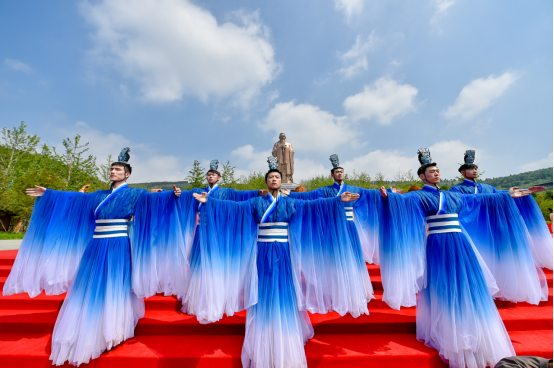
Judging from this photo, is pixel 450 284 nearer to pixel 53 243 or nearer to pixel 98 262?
pixel 98 262

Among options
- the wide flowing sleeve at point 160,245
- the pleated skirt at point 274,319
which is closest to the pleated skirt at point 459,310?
the pleated skirt at point 274,319

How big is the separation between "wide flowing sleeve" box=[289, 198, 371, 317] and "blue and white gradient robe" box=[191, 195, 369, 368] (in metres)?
0.01

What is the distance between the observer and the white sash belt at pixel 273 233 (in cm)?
305

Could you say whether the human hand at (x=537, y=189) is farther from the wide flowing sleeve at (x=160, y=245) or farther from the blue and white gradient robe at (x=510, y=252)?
the wide flowing sleeve at (x=160, y=245)

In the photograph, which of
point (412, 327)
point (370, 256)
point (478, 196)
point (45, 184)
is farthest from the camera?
point (45, 184)

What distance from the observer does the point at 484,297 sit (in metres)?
2.90

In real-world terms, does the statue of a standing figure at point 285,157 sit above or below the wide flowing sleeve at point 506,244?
above

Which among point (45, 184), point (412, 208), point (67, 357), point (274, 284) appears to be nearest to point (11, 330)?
point (67, 357)

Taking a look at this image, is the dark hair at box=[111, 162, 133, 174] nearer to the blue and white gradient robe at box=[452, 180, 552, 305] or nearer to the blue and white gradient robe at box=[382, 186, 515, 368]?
the blue and white gradient robe at box=[382, 186, 515, 368]

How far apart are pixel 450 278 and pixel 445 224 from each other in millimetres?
674

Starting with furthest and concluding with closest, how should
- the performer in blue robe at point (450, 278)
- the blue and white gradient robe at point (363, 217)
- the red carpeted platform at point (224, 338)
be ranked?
1. the blue and white gradient robe at point (363, 217)
2. the red carpeted platform at point (224, 338)
3. the performer in blue robe at point (450, 278)

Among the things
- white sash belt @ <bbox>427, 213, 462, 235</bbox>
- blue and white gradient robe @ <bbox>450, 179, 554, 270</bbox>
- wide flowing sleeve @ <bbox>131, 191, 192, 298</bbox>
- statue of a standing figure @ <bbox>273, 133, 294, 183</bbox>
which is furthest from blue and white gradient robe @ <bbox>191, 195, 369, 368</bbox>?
statue of a standing figure @ <bbox>273, 133, 294, 183</bbox>

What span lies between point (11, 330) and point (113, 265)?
2106mm

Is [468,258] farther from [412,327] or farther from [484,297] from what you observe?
[412,327]
